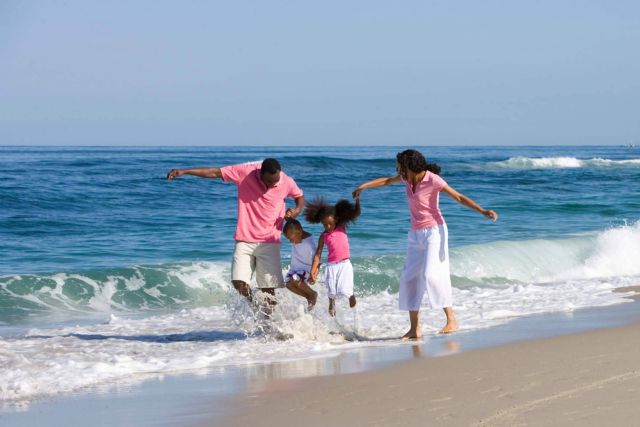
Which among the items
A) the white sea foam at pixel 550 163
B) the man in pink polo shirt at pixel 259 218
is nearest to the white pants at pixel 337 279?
the man in pink polo shirt at pixel 259 218

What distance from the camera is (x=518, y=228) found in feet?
66.1

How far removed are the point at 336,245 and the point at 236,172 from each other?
1.33m

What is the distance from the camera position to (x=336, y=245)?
8.78m

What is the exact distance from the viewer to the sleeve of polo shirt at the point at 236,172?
7.95m

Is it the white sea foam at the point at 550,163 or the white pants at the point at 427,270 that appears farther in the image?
the white sea foam at the point at 550,163

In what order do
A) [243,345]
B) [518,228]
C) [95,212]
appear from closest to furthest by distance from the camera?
[243,345] < [518,228] < [95,212]

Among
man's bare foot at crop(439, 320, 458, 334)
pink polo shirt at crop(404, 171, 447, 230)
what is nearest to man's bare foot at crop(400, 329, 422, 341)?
man's bare foot at crop(439, 320, 458, 334)

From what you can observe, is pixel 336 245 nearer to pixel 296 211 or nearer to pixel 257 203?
pixel 296 211

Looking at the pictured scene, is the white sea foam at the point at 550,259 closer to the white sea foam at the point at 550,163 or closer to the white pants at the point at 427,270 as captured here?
the white pants at the point at 427,270

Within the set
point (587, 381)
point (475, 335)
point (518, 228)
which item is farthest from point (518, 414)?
point (518, 228)

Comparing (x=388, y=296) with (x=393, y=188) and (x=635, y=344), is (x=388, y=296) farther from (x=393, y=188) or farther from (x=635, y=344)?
(x=393, y=188)

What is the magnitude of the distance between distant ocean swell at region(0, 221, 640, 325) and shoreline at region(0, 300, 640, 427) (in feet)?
8.23

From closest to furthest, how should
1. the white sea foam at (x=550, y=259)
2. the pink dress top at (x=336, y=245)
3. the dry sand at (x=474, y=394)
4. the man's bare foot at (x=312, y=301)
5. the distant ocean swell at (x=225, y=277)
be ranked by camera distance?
the dry sand at (x=474, y=394) < the man's bare foot at (x=312, y=301) < the pink dress top at (x=336, y=245) < the distant ocean swell at (x=225, y=277) < the white sea foam at (x=550, y=259)

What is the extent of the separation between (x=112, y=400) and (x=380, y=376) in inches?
68.5
